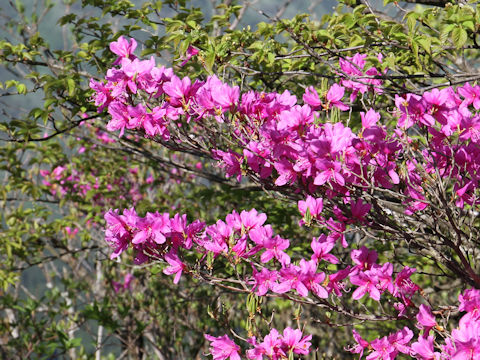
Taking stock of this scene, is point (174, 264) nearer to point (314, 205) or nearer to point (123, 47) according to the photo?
point (314, 205)

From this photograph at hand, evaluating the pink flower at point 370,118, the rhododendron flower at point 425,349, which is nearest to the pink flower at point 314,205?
the pink flower at point 370,118

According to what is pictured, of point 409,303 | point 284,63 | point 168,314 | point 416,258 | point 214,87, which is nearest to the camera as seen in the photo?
point 214,87

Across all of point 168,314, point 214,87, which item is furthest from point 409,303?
point 168,314

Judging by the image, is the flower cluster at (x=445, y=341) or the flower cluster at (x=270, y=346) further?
the flower cluster at (x=270, y=346)

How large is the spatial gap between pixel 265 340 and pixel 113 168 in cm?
323

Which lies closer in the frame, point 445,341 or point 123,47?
point 445,341

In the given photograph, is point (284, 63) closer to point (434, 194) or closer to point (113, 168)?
point (434, 194)

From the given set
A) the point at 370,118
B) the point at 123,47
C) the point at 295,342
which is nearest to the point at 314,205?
the point at 370,118

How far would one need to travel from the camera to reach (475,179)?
81.9 inches

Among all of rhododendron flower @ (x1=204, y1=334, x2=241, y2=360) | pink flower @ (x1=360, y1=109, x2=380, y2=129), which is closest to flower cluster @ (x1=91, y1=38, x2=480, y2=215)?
pink flower @ (x1=360, y1=109, x2=380, y2=129)

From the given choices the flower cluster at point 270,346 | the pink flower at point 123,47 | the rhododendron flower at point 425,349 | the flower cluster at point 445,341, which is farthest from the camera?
the pink flower at point 123,47

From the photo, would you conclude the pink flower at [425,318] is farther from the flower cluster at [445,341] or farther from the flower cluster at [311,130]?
the flower cluster at [311,130]

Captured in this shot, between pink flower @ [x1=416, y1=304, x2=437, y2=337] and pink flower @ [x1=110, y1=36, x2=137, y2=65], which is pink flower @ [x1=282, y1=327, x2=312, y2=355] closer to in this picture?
pink flower @ [x1=416, y1=304, x2=437, y2=337]

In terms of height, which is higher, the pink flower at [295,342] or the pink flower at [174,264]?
the pink flower at [174,264]
